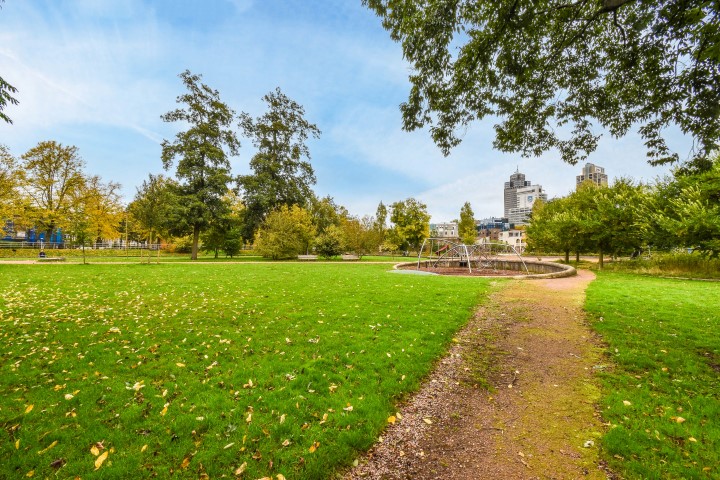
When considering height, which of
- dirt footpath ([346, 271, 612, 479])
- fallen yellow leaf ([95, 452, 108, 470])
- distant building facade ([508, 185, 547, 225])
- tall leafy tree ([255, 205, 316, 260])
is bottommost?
dirt footpath ([346, 271, 612, 479])

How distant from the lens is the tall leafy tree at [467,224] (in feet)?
192

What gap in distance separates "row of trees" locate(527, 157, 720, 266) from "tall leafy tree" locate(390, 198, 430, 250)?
62.8 ft

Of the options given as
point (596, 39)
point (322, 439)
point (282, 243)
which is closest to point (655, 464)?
point (322, 439)

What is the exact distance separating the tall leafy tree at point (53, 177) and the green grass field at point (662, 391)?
40.5m

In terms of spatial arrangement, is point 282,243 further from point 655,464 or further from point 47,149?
point 655,464

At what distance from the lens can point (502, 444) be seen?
11.1 feet

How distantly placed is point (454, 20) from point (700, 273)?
22.0 meters

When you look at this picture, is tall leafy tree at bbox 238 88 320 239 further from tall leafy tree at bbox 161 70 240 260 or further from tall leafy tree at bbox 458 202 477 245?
tall leafy tree at bbox 458 202 477 245

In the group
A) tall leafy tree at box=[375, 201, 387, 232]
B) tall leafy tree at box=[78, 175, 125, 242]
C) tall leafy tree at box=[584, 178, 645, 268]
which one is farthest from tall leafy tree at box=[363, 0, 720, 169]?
tall leafy tree at box=[375, 201, 387, 232]

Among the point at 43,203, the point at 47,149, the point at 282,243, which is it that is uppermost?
the point at 47,149

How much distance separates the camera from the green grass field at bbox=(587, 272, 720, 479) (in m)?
3.02

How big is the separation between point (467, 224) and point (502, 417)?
191 feet

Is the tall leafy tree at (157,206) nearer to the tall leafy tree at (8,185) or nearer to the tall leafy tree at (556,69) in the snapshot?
the tall leafy tree at (8,185)

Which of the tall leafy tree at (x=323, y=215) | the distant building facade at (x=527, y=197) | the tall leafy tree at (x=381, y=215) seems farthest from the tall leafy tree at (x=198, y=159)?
the distant building facade at (x=527, y=197)
